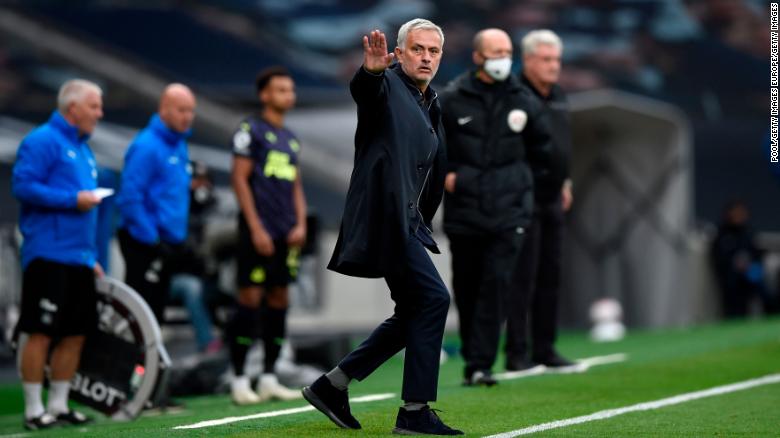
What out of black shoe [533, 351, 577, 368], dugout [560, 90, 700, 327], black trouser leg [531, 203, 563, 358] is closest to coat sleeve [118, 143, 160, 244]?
black trouser leg [531, 203, 563, 358]

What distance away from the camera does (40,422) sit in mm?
7273

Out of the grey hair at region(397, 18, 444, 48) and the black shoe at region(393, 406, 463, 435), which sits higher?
the grey hair at region(397, 18, 444, 48)

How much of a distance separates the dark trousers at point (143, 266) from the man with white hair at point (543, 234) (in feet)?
7.39

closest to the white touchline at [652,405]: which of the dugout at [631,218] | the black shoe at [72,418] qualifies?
the black shoe at [72,418]

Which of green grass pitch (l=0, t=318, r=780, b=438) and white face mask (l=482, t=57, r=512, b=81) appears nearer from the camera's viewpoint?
green grass pitch (l=0, t=318, r=780, b=438)

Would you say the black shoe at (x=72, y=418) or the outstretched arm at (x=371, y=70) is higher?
the outstretched arm at (x=371, y=70)

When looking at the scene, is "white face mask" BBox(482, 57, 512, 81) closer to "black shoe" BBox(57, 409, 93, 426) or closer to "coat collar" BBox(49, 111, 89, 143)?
"coat collar" BBox(49, 111, 89, 143)

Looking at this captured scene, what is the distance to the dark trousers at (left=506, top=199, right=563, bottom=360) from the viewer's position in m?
9.02

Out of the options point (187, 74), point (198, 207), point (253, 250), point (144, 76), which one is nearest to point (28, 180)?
point (253, 250)

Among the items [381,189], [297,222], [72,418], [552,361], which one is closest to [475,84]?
[297,222]

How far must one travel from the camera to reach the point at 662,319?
1673 cm

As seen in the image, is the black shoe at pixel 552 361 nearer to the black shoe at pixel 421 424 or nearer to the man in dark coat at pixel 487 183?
the man in dark coat at pixel 487 183

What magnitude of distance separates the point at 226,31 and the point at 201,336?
15978mm

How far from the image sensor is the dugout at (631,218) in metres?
16.4
